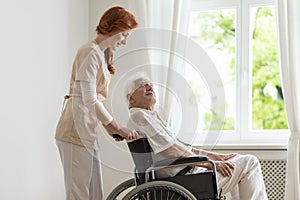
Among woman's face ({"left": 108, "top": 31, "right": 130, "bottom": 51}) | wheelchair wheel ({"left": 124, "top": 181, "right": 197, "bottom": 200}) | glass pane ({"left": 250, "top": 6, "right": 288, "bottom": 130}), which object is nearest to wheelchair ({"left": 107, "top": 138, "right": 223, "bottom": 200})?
wheelchair wheel ({"left": 124, "top": 181, "right": 197, "bottom": 200})

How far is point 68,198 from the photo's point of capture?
8.71 feet

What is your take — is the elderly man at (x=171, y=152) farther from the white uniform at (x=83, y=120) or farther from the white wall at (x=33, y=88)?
the white wall at (x=33, y=88)

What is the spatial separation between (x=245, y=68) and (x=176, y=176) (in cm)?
175

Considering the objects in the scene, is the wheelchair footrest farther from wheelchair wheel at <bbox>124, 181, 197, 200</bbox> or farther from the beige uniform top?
the beige uniform top

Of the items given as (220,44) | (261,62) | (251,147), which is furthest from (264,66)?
(251,147)

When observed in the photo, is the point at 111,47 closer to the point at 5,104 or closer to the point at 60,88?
the point at 5,104

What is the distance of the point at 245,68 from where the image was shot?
4059 mm

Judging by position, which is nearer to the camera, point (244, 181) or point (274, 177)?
point (244, 181)

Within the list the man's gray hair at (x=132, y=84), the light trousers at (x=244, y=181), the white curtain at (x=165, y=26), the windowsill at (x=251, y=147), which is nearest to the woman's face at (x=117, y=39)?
the man's gray hair at (x=132, y=84)

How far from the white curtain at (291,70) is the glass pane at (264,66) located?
475 millimetres

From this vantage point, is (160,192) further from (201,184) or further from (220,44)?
(220,44)

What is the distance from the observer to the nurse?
258cm

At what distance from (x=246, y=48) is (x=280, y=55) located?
460mm

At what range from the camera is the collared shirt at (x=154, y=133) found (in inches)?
103
